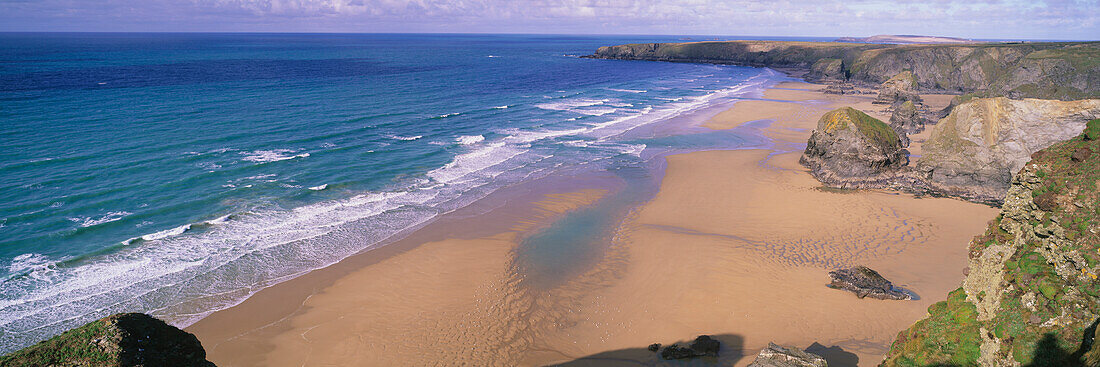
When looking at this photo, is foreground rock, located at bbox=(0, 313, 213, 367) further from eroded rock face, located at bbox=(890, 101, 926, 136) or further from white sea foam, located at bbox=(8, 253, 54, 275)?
eroded rock face, located at bbox=(890, 101, 926, 136)

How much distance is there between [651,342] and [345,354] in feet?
27.3

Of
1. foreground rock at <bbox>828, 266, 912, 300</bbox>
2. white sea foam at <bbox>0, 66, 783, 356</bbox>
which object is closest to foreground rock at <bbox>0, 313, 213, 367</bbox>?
white sea foam at <bbox>0, 66, 783, 356</bbox>

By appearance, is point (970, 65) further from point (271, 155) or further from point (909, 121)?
point (271, 155)

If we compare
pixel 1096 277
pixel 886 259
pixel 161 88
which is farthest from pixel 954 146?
pixel 161 88

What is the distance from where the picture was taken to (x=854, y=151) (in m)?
27.0

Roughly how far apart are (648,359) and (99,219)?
23.3 m

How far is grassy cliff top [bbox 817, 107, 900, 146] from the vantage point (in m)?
27.2

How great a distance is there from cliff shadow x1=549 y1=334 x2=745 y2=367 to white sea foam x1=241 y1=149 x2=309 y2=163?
2544 cm

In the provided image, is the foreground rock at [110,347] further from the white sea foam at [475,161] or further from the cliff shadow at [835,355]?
the white sea foam at [475,161]

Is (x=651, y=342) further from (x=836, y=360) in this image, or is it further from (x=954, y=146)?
(x=954, y=146)

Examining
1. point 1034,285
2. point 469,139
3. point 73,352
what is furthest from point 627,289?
point 469,139

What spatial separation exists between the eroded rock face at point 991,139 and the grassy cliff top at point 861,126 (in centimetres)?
225

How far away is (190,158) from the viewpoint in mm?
29938

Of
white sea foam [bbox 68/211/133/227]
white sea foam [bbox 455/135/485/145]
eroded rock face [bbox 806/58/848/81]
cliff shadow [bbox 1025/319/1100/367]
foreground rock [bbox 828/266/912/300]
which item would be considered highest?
eroded rock face [bbox 806/58/848/81]
